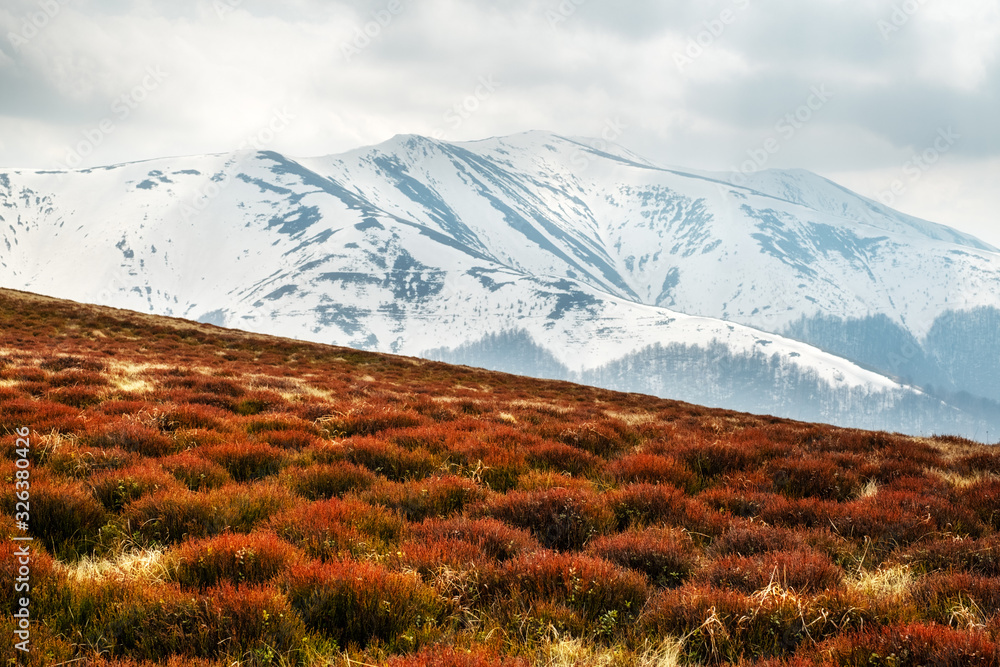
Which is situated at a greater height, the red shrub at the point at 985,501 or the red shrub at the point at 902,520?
the red shrub at the point at 985,501

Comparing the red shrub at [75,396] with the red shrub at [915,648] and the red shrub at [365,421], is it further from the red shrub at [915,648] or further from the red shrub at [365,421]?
the red shrub at [915,648]

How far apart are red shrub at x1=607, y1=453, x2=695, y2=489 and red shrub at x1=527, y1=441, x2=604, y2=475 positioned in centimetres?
44

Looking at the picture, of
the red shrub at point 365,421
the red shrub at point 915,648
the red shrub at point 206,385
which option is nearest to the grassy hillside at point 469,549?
the red shrub at point 915,648

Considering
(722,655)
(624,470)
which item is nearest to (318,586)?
(722,655)

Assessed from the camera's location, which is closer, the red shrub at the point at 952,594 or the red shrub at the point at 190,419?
the red shrub at the point at 952,594

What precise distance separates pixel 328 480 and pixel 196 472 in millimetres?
1448

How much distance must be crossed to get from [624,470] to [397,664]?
526 cm

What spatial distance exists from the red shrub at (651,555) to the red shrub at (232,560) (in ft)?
8.30

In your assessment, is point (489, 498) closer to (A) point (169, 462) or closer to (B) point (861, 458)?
(A) point (169, 462)

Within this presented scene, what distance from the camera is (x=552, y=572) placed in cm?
426

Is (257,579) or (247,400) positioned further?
(247,400)

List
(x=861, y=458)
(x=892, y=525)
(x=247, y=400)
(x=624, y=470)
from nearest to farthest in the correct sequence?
(x=892, y=525) < (x=624, y=470) < (x=861, y=458) < (x=247, y=400)

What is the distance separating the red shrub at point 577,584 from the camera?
4.01m

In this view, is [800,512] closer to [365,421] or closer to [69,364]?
[365,421]
